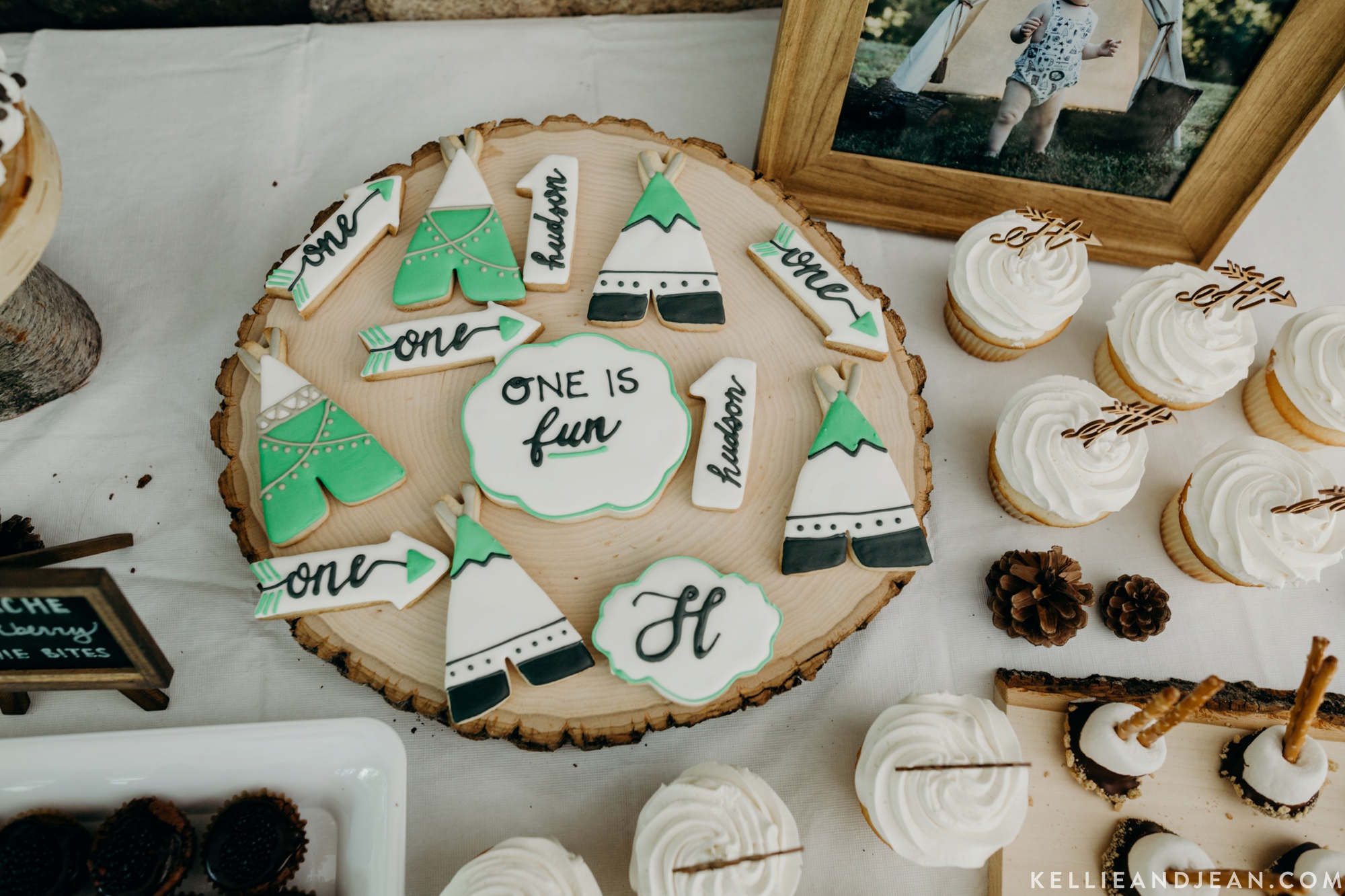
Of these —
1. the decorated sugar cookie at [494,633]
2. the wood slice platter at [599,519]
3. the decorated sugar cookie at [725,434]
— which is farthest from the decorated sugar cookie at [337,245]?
the decorated sugar cookie at [725,434]

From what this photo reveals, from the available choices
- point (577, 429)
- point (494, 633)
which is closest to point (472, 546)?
point (494, 633)

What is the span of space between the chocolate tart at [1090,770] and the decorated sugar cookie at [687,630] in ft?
2.02

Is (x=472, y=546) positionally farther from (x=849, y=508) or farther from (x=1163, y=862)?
(x=1163, y=862)

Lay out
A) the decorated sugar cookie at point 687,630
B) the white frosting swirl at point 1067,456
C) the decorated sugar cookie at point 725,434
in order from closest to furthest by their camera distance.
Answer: the decorated sugar cookie at point 687,630
the decorated sugar cookie at point 725,434
the white frosting swirl at point 1067,456

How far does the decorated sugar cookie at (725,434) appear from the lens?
4.42 feet

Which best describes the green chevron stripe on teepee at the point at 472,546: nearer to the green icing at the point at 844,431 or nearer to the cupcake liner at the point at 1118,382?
the green icing at the point at 844,431

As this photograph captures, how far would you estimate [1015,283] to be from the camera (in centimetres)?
159

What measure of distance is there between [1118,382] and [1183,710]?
83 cm

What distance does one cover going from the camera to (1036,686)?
1453 mm

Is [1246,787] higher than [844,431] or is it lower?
lower

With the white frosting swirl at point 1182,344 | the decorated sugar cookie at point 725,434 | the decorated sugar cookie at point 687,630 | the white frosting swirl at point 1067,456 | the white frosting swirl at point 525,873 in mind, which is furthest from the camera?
the white frosting swirl at point 1182,344

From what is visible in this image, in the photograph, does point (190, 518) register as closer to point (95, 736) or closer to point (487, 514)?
point (95, 736)

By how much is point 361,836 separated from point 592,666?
0.43m

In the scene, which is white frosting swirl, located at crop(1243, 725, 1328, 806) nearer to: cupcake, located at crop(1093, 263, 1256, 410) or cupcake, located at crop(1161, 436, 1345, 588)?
cupcake, located at crop(1161, 436, 1345, 588)
